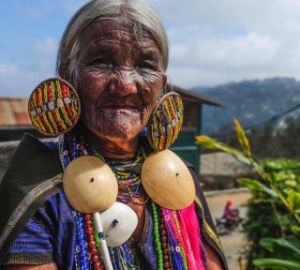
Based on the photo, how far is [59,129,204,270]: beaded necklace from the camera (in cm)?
112

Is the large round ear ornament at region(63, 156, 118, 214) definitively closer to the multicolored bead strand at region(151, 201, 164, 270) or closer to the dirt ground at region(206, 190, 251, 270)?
the multicolored bead strand at region(151, 201, 164, 270)

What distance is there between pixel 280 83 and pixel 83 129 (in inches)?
4538

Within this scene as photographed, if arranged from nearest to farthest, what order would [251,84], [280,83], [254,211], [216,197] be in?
[254,211], [216,197], [280,83], [251,84]

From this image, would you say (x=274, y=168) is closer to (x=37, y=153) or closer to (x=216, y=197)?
(x=37, y=153)

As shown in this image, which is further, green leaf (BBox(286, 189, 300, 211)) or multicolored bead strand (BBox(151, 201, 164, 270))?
green leaf (BBox(286, 189, 300, 211))

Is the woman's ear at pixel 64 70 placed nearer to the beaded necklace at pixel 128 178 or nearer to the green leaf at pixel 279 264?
the beaded necklace at pixel 128 178

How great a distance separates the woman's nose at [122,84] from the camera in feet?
3.54

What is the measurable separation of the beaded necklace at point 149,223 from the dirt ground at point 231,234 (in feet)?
9.94

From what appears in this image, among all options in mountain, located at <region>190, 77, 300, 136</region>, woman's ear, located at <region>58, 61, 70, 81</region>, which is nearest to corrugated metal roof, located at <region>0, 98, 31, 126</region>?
woman's ear, located at <region>58, 61, 70, 81</region>

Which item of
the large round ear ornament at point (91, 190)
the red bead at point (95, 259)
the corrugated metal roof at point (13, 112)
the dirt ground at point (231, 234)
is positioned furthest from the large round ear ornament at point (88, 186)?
the corrugated metal roof at point (13, 112)

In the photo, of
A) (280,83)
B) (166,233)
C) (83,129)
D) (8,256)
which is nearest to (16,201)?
(8,256)

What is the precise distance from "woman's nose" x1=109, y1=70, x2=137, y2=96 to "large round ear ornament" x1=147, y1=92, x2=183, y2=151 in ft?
0.39

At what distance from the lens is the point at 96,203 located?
1077mm

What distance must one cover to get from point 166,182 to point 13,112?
4.71 m
